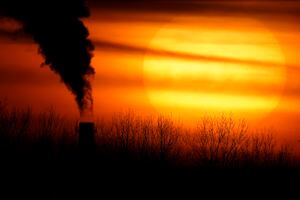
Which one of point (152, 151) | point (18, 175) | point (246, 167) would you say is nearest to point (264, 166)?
point (246, 167)

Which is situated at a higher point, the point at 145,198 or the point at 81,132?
the point at 81,132

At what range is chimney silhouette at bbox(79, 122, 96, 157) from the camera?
36406mm

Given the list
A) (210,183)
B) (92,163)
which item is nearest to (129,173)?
(210,183)

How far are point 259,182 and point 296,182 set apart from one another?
9.46 feet

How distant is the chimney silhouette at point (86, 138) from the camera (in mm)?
36406

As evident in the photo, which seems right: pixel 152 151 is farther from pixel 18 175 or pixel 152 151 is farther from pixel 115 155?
pixel 18 175

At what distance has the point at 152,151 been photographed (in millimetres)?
57125

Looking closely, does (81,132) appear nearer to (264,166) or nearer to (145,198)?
(145,198)

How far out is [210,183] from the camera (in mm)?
55156

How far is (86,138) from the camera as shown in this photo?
1441 inches

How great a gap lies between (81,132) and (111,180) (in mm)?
15948

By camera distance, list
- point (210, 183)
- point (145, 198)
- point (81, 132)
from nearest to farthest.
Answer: point (81, 132) → point (145, 198) → point (210, 183)

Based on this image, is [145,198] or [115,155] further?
[115,155]

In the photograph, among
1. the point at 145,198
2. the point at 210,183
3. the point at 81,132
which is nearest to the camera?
the point at 81,132
